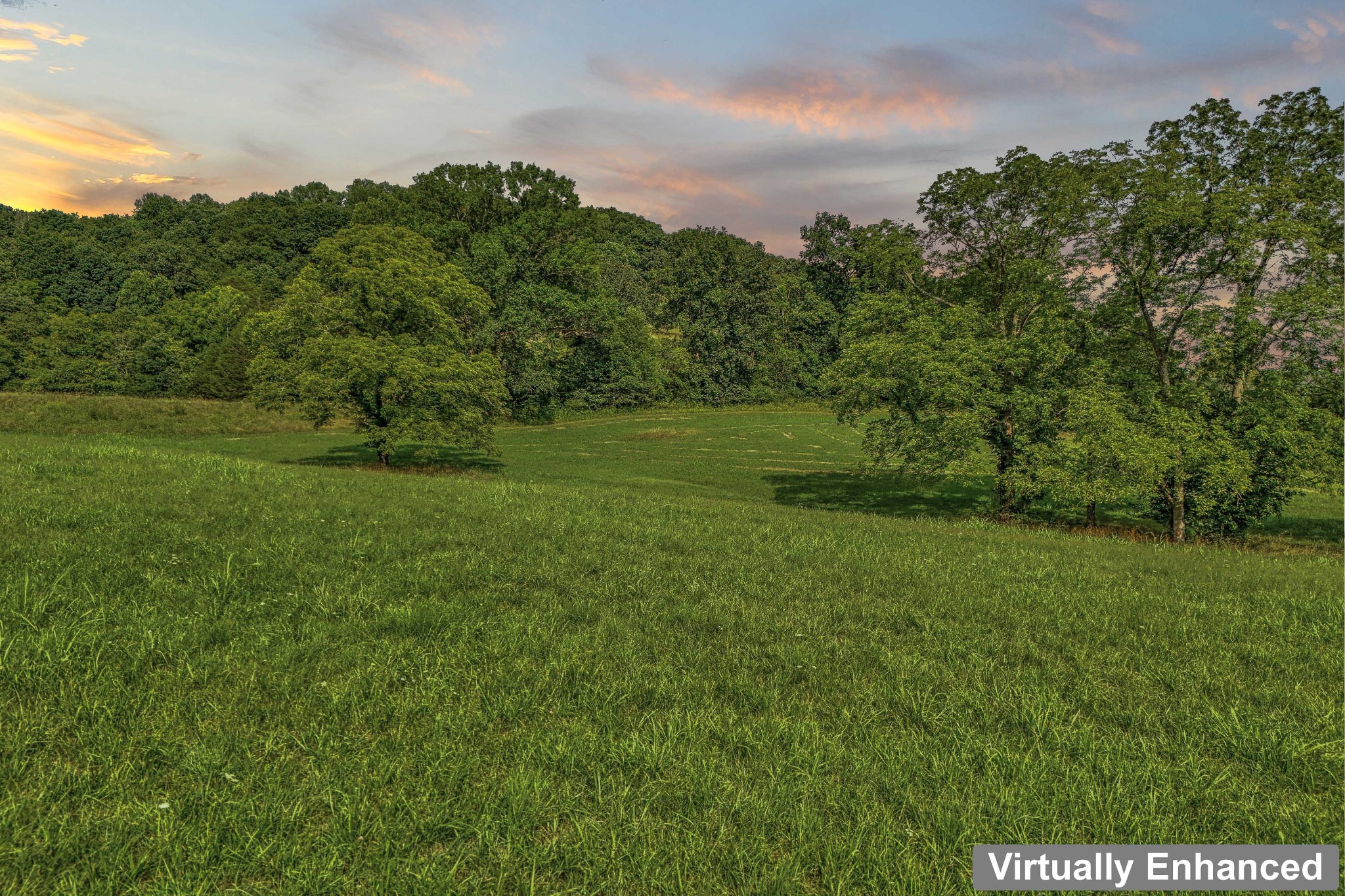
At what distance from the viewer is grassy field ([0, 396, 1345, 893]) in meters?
4.26

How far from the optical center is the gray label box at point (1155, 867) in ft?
13.7

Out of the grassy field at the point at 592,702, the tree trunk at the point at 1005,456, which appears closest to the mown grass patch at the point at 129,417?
the grassy field at the point at 592,702

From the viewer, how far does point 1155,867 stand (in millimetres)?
4355

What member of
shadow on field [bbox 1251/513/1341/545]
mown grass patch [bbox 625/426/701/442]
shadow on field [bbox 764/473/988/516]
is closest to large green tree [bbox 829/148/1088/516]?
shadow on field [bbox 764/473/988/516]

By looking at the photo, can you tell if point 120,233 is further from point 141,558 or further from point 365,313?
point 141,558

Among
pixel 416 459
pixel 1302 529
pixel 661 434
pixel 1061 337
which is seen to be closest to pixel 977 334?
pixel 1061 337

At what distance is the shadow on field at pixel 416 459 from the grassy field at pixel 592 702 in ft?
68.1

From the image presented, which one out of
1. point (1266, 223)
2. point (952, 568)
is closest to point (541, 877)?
point (952, 568)

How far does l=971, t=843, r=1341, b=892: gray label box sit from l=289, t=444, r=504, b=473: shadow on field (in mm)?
31258

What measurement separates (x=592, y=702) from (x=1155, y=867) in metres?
4.56

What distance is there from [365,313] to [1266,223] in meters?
37.6

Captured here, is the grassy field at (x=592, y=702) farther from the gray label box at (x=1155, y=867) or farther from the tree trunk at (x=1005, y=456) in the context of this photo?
the tree trunk at (x=1005, y=456)

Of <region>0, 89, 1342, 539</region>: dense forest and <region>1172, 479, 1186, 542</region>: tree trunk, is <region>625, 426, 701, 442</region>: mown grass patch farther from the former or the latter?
<region>1172, 479, 1186, 542</region>: tree trunk

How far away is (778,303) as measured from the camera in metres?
98.0
